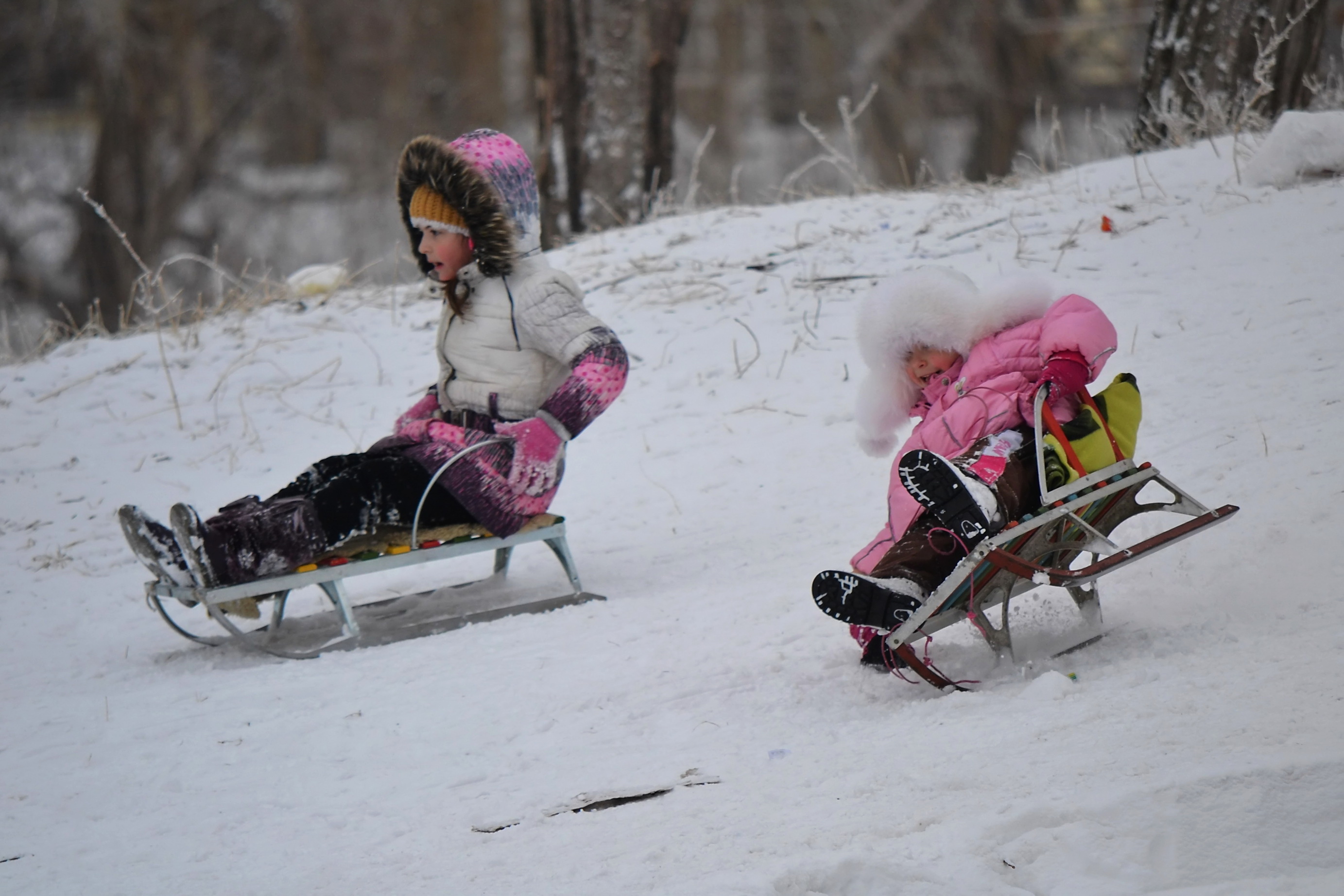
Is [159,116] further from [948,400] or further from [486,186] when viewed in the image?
[948,400]

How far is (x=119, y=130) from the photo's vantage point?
14031 millimetres

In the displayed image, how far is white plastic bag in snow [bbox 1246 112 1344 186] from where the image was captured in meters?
5.53

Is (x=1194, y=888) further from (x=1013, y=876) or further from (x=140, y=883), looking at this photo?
(x=140, y=883)

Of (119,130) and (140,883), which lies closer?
(140,883)

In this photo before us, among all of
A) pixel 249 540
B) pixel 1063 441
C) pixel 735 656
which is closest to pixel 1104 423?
pixel 1063 441

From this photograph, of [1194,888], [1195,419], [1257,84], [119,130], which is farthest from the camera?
[119,130]

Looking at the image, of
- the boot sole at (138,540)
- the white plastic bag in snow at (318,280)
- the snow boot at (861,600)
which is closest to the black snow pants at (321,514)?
the boot sole at (138,540)

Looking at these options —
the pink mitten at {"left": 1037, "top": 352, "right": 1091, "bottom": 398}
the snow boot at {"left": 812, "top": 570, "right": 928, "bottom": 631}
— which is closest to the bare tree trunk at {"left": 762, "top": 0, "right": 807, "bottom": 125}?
the pink mitten at {"left": 1037, "top": 352, "right": 1091, "bottom": 398}

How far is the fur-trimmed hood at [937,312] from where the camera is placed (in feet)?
10.7

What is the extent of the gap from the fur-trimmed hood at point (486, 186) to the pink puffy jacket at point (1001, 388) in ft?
4.99

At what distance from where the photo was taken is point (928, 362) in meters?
3.37

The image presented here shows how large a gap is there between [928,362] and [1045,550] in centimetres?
64

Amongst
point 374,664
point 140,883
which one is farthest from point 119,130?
point 140,883

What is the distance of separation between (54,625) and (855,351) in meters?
3.49
